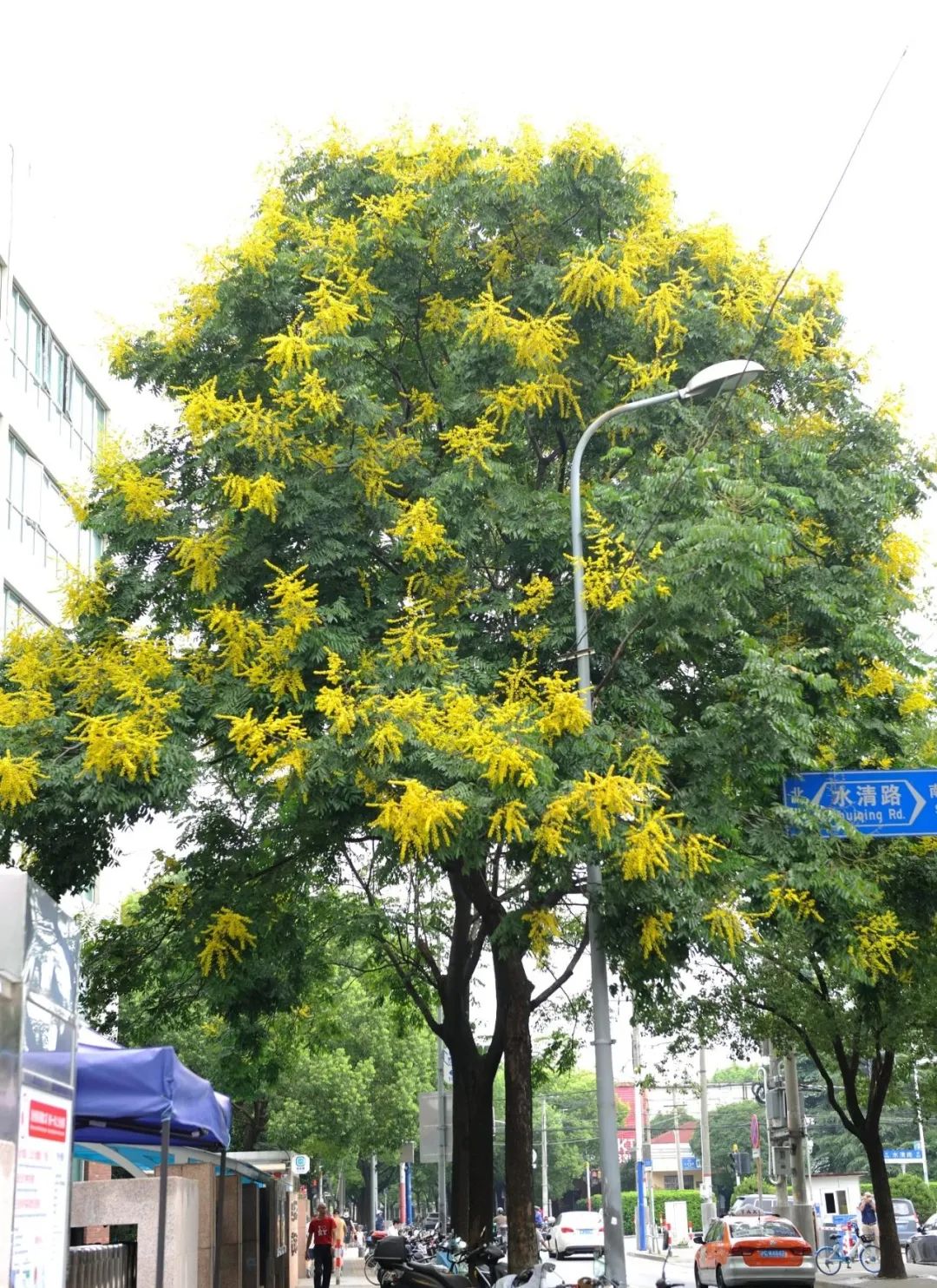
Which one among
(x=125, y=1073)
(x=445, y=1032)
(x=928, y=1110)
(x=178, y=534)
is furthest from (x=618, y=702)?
(x=928, y=1110)

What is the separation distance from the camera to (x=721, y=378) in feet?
46.7

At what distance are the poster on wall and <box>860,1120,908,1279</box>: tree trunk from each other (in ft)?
78.6

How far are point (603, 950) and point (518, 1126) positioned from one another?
5949 mm

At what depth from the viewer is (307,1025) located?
2594 centimetres

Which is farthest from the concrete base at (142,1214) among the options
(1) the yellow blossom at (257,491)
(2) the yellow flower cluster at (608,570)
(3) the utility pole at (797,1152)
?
(3) the utility pole at (797,1152)

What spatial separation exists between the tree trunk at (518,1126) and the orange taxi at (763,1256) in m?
7.68

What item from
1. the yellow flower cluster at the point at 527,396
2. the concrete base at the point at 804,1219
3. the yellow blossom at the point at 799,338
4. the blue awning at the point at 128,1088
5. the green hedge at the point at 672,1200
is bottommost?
the green hedge at the point at 672,1200

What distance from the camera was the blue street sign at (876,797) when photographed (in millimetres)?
15242

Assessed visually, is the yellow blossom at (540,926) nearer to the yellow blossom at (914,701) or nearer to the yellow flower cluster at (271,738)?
the yellow flower cluster at (271,738)

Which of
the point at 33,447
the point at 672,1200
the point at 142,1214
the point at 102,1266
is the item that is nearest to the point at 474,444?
the point at 142,1214

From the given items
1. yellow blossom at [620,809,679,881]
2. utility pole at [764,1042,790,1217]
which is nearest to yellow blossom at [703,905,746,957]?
yellow blossom at [620,809,679,881]

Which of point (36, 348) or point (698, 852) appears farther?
point (36, 348)

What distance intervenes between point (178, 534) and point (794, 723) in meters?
6.47

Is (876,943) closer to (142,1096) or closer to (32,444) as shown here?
(142,1096)
